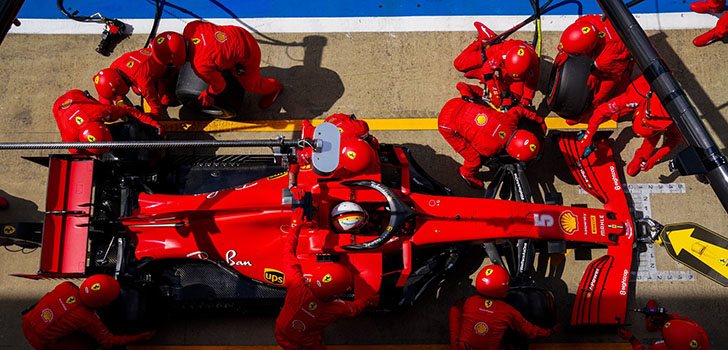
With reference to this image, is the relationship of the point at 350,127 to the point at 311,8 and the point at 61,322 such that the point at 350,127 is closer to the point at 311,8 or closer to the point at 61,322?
the point at 311,8

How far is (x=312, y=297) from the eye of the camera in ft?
16.3

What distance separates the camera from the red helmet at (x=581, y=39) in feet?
18.8

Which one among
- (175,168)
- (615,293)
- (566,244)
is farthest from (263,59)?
(615,293)

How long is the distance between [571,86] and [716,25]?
2.33 metres

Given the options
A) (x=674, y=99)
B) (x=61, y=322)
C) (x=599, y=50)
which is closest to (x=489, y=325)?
(x=674, y=99)

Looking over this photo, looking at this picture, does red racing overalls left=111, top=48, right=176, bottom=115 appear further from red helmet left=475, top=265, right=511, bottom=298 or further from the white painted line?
red helmet left=475, top=265, right=511, bottom=298

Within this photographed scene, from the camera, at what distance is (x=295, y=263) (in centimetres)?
482

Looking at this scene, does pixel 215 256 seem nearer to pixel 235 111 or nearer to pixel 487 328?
pixel 235 111

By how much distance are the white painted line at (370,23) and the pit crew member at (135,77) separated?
128 centimetres

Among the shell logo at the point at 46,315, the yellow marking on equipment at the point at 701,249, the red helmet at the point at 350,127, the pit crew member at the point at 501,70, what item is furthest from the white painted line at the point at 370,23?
the shell logo at the point at 46,315

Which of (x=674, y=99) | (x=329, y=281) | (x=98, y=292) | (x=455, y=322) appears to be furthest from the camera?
(x=455, y=322)

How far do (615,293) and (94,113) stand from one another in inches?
217

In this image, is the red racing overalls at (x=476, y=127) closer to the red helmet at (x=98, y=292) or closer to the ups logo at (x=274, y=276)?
the ups logo at (x=274, y=276)

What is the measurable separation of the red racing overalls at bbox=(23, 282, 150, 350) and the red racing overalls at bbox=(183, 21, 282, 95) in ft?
7.99
